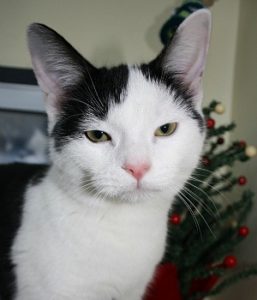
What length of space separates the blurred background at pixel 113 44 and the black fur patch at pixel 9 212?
0.33m

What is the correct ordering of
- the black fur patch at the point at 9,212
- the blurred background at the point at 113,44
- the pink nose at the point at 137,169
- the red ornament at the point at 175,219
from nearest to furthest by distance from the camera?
the pink nose at the point at 137,169
the black fur patch at the point at 9,212
the red ornament at the point at 175,219
the blurred background at the point at 113,44

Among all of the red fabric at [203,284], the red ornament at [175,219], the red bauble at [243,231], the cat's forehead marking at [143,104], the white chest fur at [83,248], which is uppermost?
the cat's forehead marking at [143,104]

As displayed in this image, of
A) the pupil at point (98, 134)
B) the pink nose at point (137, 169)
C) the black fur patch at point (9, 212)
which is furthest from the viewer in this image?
the black fur patch at point (9, 212)

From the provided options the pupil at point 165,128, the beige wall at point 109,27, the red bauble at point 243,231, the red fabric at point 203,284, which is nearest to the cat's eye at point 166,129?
the pupil at point 165,128

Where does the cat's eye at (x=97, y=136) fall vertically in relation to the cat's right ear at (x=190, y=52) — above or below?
below

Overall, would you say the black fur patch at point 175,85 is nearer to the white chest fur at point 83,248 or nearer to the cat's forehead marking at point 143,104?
the cat's forehead marking at point 143,104

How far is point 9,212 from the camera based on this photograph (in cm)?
103

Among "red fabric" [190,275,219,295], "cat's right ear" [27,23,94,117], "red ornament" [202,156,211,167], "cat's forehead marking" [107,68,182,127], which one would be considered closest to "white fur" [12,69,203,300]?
"cat's forehead marking" [107,68,182,127]

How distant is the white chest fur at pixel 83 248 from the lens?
2.79 ft

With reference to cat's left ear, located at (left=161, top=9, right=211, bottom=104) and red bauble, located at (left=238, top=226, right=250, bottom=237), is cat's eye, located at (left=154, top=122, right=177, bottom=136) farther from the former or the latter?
red bauble, located at (left=238, top=226, right=250, bottom=237)

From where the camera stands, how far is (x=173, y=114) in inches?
33.0

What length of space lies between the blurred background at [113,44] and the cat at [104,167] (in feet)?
1.98

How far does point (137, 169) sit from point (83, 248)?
0.28m

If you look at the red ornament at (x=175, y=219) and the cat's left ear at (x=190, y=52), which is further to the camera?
the red ornament at (x=175, y=219)
